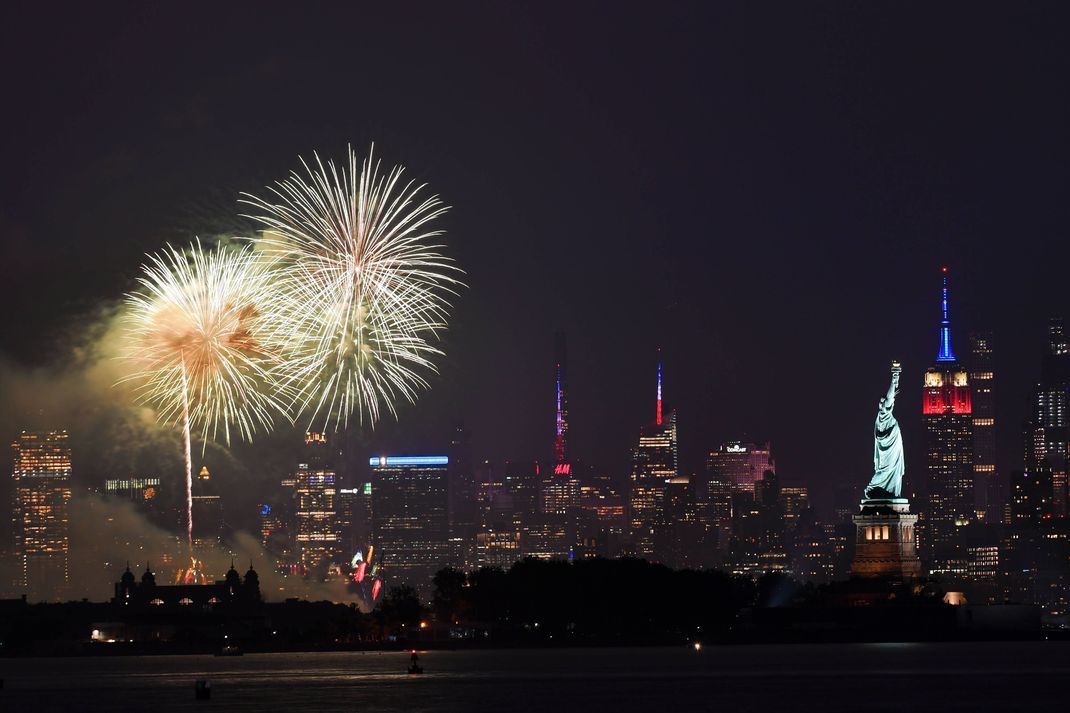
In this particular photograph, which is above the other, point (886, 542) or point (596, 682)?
point (886, 542)

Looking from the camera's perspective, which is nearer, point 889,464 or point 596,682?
point 596,682

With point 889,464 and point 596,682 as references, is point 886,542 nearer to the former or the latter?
point 889,464

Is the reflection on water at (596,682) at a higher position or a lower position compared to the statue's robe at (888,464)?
lower

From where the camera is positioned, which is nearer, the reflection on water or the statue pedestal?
the reflection on water

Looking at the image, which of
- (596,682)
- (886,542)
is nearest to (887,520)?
(886,542)

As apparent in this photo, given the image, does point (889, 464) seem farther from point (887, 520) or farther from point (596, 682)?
point (596, 682)

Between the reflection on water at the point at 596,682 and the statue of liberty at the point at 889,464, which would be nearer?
the reflection on water at the point at 596,682
